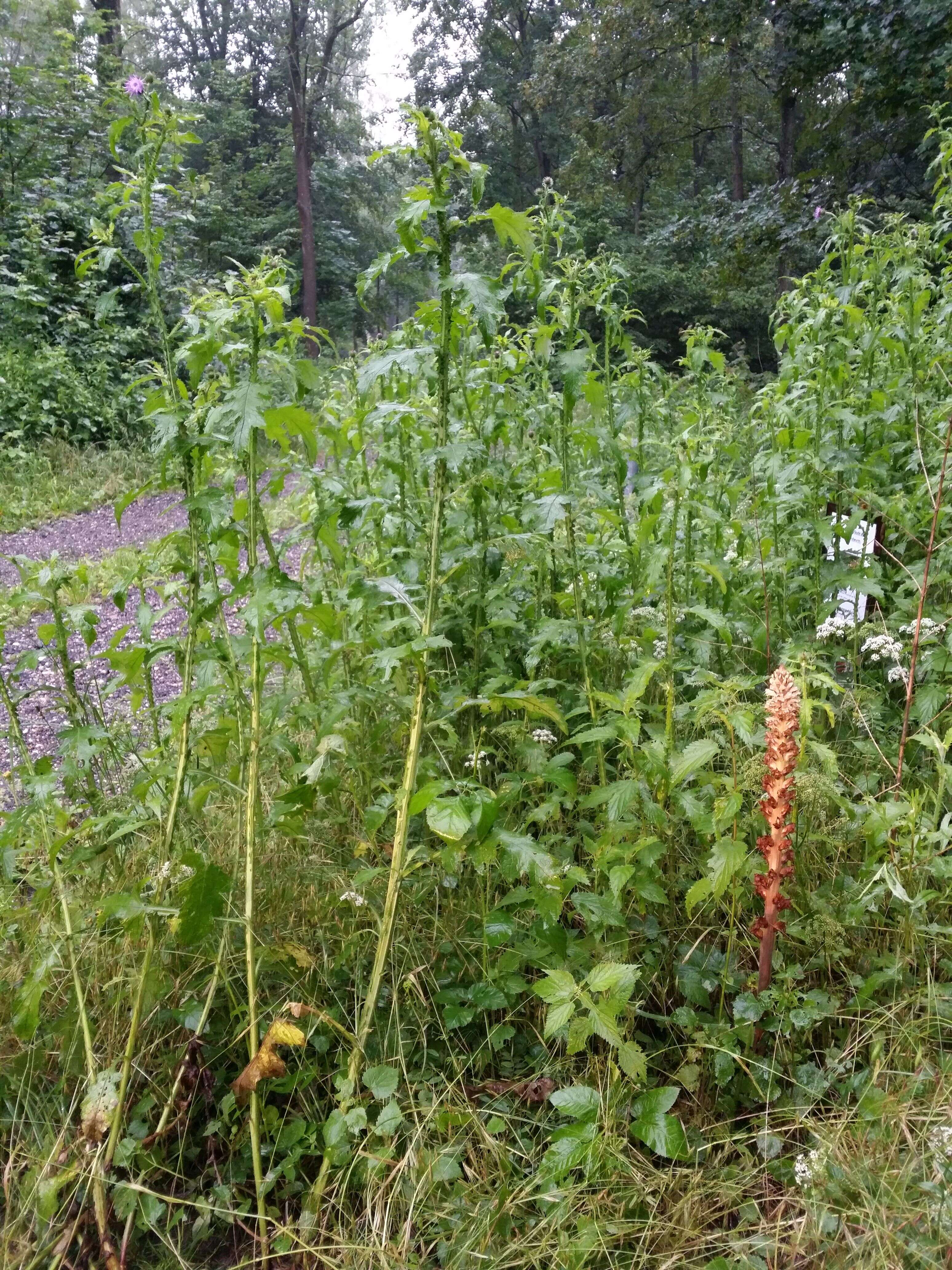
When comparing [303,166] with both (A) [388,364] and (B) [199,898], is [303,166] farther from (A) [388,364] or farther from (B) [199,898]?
→ (B) [199,898]

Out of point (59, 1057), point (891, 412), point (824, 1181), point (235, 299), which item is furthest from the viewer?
point (891, 412)

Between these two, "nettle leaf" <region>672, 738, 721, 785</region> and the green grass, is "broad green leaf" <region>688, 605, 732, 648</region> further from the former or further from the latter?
the green grass

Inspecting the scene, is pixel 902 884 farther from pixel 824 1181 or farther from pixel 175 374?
pixel 175 374

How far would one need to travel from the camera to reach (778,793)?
1.59 meters

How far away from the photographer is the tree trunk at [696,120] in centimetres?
1593

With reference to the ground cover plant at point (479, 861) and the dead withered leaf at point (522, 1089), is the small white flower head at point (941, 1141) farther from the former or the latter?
the dead withered leaf at point (522, 1089)

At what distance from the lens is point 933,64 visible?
7.47 metres

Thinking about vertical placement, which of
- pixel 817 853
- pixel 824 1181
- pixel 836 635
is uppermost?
pixel 836 635

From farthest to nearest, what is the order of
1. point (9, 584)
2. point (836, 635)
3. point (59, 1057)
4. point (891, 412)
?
point (9, 584), point (891, 412), point (836, 635), point (59, 1057)

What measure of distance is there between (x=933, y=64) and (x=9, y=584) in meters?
8.90

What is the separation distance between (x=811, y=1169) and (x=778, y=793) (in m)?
0.66

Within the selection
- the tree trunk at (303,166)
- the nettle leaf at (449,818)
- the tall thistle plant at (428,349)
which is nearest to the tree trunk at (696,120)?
the tree trunk at (303,166)

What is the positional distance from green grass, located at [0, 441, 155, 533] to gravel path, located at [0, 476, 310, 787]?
0.16 meters

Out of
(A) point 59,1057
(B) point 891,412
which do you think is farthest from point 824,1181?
(B) point 891,412
